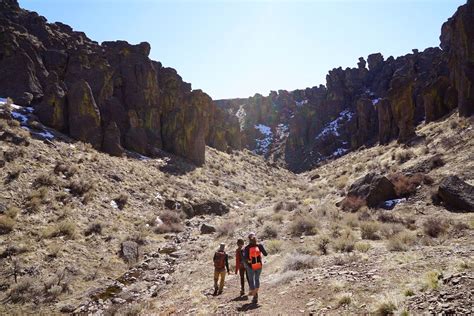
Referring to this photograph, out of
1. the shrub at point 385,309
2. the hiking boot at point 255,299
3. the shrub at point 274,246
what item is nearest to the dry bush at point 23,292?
the hiking boot at point 255,299

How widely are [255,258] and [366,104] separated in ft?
263

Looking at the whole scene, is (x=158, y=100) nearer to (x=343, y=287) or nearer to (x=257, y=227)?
(x=257, y=227)

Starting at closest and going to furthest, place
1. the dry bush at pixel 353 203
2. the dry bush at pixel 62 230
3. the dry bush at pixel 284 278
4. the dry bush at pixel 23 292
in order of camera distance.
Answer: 1. the dry bush at pixel 284 278
2. the dry bush at pixel 23 292
3. the dry bush at pixel 62 230
4. the dry bush at pixel 353 203

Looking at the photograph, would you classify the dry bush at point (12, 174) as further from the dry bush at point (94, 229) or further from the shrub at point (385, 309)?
the shrub at point (385, 309)

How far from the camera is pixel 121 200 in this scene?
23.6 meters

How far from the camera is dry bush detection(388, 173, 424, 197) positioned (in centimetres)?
1866

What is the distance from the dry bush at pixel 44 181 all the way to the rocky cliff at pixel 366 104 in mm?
35920

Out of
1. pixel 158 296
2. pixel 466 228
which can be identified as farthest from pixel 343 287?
pixel 158 296

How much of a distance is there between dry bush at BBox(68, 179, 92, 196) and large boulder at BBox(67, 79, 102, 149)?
9.38 metres

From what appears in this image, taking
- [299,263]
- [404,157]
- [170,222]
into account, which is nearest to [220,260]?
[299,263]

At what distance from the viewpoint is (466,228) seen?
12.0 m

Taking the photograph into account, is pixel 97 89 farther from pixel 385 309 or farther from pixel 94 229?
pixel 385 309

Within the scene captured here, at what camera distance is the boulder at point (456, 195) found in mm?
14242

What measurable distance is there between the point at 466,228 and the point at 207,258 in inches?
454
